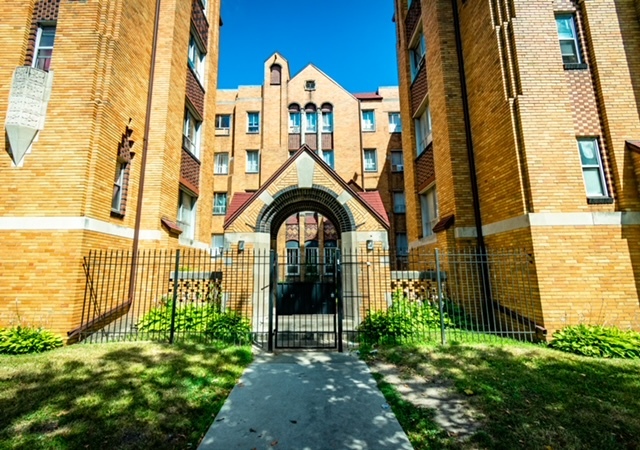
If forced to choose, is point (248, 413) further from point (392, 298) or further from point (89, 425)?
point (392, 298)

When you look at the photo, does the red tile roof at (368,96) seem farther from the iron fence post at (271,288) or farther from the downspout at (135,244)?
the iron fence post at (271,288)

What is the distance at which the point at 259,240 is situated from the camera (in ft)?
33.8

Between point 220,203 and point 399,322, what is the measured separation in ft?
64.9

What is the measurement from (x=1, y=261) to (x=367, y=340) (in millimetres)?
10382

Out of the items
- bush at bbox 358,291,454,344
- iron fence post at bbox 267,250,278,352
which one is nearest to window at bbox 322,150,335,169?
bush at bbox 358,291,454,344

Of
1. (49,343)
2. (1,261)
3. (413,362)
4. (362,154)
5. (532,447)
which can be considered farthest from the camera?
(362,154)

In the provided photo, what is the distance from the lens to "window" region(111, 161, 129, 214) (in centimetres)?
985

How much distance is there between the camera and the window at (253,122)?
2491 cm

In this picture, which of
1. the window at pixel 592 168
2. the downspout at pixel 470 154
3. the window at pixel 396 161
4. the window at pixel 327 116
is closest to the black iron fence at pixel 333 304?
the downspout at pixel 470 154

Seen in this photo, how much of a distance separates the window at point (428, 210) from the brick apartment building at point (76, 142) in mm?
11297

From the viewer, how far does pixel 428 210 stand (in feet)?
45.1

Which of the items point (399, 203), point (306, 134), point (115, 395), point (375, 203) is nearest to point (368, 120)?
point (306, 134)

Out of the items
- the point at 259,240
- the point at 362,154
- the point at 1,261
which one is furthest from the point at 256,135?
the point at 1,261

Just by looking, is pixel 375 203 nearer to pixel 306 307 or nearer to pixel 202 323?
pixel 306 307
